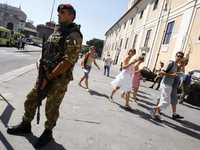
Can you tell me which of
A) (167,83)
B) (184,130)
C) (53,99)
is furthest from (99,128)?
(167,83)

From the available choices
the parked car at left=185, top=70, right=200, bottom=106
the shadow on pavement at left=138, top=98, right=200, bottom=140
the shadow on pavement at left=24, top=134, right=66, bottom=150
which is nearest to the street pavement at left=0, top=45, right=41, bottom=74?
the shadow on pavement at left=138, top=98, right=200, bottom=140

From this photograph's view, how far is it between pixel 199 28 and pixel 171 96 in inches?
466

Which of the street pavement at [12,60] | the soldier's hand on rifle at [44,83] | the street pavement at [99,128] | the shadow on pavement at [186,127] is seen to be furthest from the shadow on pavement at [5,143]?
the street pavement at [12,60]

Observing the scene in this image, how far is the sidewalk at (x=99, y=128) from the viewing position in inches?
200

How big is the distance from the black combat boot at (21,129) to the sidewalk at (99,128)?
0.12 m

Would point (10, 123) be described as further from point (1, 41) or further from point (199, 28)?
point (1, 41)

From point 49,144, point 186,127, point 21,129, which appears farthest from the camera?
point 186,127

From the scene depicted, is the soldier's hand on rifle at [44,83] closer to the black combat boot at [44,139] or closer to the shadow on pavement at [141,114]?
the black combat boot at [44,139]

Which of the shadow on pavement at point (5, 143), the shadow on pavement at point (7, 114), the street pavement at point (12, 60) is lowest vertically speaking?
the street pavement at point (12, 60)

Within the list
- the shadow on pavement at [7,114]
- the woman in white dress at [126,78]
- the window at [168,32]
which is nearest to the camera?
the shadow on pavement at [7,114]

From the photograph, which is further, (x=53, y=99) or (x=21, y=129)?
(x=21, y=129)

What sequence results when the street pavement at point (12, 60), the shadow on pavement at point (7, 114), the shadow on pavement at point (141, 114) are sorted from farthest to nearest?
the street pavement at point (12, 60) → the shadow on pavement at point (141, 114) → the shadow on pavement at point (7, 114)

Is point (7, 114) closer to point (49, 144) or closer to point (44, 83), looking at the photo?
point (49, 144)

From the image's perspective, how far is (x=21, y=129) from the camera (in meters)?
4.95
